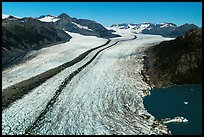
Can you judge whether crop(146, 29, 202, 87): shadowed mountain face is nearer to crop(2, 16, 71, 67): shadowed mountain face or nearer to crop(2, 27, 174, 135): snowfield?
crop(2, 27, 174, 135): snowfield

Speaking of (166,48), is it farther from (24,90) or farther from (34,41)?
(34,41)

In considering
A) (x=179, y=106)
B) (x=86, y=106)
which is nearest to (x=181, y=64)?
(x=179, y=106)

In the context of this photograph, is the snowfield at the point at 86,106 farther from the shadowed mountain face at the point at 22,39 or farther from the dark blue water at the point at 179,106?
the shadowed mountain face at the point at 22,39

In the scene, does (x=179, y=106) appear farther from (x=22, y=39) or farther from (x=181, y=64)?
(x=22, y=39)

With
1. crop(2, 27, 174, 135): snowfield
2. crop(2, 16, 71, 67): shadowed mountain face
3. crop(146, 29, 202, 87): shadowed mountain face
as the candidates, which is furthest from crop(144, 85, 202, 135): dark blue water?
crop(2, 16, 71, 67): shadowed mountain face

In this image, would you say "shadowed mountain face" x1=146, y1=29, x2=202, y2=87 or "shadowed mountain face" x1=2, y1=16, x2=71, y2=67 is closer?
"shadowed mountain face" x1=146, y1=29, x2=202, y2=87

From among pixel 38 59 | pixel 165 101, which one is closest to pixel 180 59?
pixel 165 101
